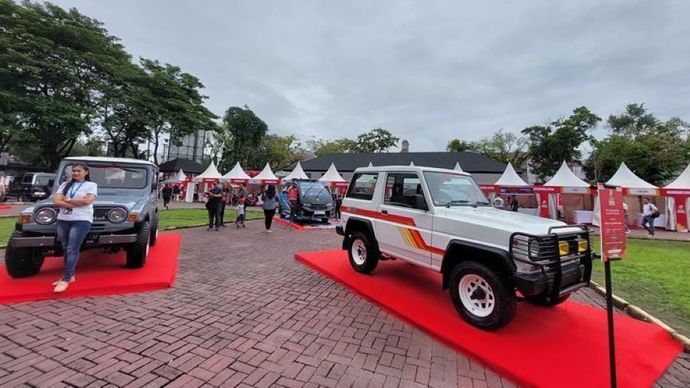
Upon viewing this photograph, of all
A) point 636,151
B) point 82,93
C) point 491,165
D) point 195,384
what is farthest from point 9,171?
point 636,151

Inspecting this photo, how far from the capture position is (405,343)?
3607mm

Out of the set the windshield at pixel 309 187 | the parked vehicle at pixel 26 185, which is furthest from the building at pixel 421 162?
the parked vehicle at pixel 26 185

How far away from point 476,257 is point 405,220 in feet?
4.13

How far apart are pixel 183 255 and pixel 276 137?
48145 millimetres

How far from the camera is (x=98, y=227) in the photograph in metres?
4.98

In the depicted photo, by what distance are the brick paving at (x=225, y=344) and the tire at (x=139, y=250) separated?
93cm

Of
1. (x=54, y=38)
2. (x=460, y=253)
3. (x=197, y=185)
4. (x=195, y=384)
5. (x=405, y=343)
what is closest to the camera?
(x=195, y=384)

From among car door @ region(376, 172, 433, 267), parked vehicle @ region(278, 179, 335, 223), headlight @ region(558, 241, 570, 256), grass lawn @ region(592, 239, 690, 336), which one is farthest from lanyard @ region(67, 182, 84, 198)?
parked vehicle @ region(278, 179, 335, 223)

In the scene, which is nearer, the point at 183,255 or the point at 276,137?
the point at 183,255

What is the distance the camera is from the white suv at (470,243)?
11.6 feet

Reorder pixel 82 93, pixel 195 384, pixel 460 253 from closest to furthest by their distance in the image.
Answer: pixel 195 384 → pixel 460 253 → pixel 82 93

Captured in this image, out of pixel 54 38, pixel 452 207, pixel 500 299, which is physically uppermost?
pixel 54 38

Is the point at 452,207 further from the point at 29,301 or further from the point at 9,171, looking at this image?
the point at 9,171

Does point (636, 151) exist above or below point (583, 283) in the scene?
above
